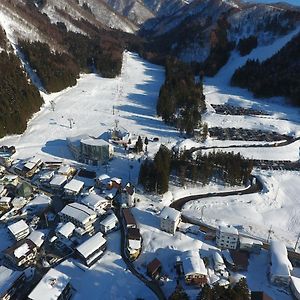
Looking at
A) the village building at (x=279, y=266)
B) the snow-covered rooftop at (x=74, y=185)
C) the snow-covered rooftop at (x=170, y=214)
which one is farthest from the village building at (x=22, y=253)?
the village building at (x=279, y=266)

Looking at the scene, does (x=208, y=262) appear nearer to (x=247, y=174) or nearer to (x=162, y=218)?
(x=162, y=218)

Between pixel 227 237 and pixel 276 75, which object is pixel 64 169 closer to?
pixel 227 237

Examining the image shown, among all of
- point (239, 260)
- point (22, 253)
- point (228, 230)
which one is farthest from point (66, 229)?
point (239, 260)

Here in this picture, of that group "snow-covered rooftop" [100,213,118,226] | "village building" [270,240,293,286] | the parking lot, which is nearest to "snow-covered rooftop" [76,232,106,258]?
"snow-covered rooftop" [100,213,118,226]

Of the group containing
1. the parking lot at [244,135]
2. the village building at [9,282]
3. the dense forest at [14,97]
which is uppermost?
the dense forest at [14,97]

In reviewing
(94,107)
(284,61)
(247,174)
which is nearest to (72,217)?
(247,174)

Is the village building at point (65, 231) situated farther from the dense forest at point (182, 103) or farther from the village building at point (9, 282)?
the dense forest at point (182, 103)
